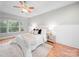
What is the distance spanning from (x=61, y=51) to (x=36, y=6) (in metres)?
1.15

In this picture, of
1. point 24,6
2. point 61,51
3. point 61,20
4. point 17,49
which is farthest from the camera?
point 61,51

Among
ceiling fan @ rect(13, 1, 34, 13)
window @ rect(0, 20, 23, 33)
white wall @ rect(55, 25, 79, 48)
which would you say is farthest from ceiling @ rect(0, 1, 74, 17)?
white wall @ rect(55, 25, 79, 48)

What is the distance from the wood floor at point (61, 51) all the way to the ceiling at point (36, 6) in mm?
744

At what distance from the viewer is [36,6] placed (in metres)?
1.78

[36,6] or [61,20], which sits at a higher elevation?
[36,6]

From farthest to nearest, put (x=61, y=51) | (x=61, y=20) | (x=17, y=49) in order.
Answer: (x=61, y=51), (x=61, y=20), (x=17, y=49)

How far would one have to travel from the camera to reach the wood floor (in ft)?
6.20

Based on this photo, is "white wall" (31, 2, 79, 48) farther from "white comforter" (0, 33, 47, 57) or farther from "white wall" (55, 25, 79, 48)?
"white comforter" (0, 33, 47, 57)

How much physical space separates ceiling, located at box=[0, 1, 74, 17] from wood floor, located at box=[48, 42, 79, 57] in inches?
29.3

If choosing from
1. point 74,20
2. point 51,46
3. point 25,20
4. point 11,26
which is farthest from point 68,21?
point 11,26

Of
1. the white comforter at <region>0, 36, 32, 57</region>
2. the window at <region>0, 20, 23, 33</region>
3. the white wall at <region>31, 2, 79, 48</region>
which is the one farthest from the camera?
the white wall at <region>31, 2, 79, 48</region>

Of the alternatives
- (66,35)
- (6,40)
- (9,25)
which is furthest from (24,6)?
(66,35)

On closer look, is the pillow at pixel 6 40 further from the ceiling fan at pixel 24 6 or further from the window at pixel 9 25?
the ceiling fan at pixel 24 6

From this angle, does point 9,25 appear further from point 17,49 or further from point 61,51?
point 61,51
